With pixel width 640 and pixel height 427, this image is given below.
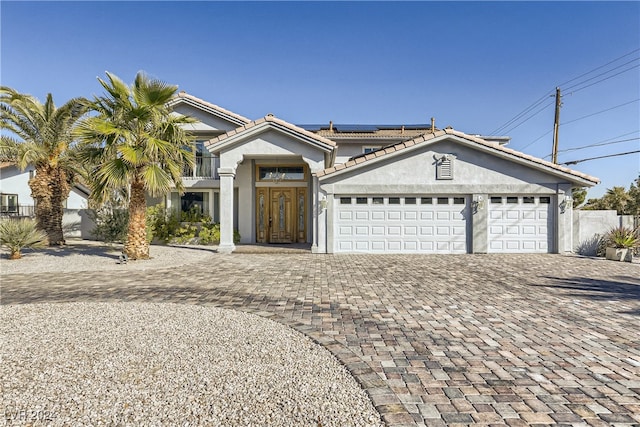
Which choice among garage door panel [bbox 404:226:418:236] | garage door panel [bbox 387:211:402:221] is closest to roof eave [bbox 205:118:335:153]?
garage door panel [bbox 387:211:402:221]

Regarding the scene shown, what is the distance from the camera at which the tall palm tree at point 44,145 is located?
44.9 feet

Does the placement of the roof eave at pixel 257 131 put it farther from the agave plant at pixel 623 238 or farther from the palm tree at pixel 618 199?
the palm tree at pixel 618 199

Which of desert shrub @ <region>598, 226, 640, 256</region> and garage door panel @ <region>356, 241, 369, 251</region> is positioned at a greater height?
desert shrub @ <region>598, 226, 640, 256</region>

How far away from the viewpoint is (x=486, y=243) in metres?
13.5

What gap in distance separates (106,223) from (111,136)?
5718 millimetres

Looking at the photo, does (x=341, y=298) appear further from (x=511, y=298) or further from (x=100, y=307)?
(x=100, y=307)

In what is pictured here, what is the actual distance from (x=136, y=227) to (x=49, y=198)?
654 centimetres

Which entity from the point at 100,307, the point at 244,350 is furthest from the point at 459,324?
the point at 100,307

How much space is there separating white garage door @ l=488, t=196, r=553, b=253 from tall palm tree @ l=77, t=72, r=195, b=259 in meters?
12.4

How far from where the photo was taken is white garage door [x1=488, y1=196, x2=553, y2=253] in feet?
44.4

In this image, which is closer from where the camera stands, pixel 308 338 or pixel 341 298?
pixel 308 338

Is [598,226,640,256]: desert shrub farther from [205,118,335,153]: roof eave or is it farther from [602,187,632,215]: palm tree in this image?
[602,187,632,215]: palm tree

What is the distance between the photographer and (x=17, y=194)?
2656 centimetres

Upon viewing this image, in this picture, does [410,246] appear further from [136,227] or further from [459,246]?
[136,227]
